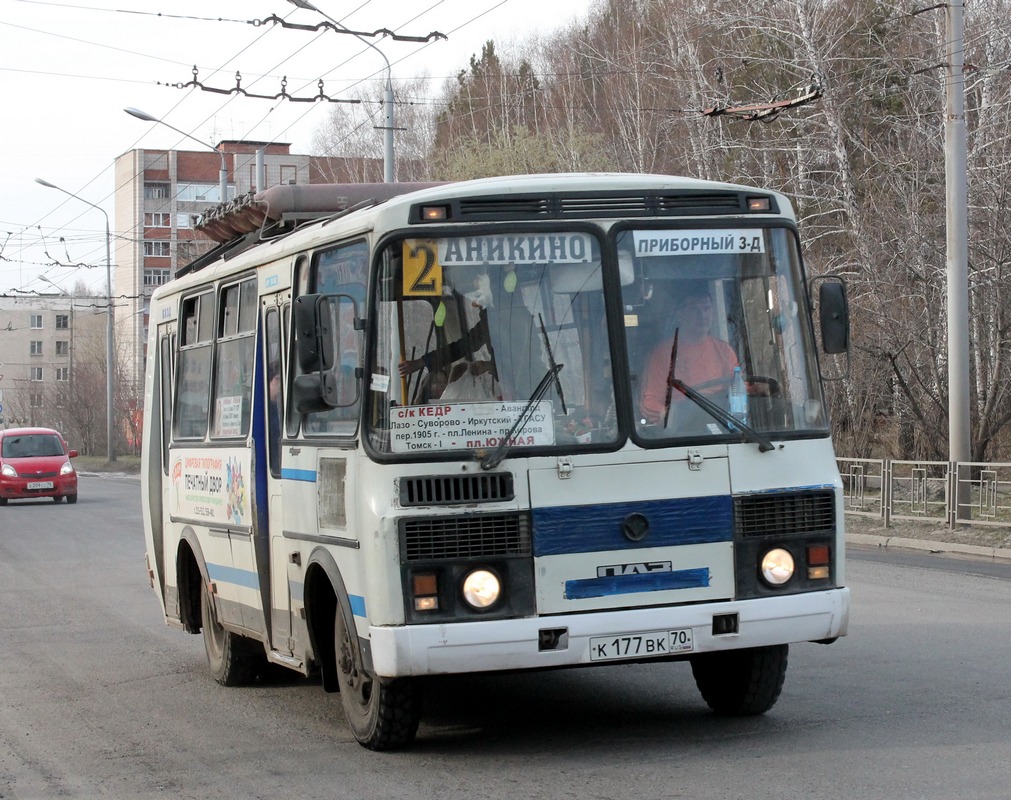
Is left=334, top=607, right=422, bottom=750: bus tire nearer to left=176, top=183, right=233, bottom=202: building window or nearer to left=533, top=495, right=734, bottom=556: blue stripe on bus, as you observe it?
left=533, top=495, right=734, bottom=556: blue stripe on bus

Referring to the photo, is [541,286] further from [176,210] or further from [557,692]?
[176,210]

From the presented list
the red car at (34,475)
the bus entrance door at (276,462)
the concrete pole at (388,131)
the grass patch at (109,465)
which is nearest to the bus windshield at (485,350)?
the bus entrance door at (276,462)

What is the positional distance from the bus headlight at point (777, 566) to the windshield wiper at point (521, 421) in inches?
49.6

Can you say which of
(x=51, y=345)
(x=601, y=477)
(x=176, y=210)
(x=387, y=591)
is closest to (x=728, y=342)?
(x=601, y=477)

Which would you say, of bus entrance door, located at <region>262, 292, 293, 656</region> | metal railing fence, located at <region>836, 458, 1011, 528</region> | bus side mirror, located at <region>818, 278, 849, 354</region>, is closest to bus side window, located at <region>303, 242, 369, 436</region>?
bus entrance door, located at <region>262, 292, 293, 656</region>

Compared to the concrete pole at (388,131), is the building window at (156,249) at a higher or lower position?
higher

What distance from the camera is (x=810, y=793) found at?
5.99 meters

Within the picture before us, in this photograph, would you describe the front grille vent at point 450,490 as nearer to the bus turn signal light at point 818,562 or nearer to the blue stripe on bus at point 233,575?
the bus turn signal light at point 818,562

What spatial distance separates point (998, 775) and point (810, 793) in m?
0.85

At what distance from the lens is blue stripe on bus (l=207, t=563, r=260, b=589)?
8716 millimetres

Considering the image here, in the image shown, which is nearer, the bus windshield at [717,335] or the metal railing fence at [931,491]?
the bus windshield at [717,335]

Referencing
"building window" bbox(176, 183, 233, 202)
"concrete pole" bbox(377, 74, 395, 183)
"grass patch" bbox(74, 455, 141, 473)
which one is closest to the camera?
"concrete pole" bbox(377, 74, 395, 183)

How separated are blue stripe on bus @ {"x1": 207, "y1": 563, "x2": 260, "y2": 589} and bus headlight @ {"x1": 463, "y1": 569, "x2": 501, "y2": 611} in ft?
7.53

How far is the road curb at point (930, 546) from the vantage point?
17500mm
